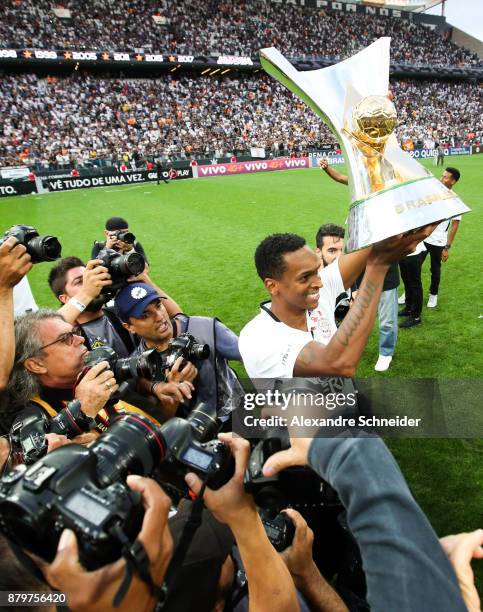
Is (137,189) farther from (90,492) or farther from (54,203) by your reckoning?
(90,492)

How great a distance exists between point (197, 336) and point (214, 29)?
140 feet

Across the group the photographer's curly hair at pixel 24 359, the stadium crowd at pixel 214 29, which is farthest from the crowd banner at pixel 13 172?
the photographer's curly hair at pixel 24 359

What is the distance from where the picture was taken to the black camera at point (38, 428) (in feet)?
5.74

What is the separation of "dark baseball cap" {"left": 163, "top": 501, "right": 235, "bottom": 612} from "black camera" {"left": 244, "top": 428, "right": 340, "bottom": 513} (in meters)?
0.26

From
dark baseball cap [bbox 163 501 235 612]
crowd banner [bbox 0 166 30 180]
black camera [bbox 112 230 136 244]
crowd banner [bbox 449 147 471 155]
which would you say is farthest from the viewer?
crowd banner [bbox 449 147 471 155]

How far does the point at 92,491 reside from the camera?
0.99 metres

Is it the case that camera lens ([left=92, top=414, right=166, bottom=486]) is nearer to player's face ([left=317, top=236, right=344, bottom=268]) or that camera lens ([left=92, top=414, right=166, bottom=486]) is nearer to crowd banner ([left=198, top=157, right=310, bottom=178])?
player's face ([left=317, top=236, right=344, bottom=268])

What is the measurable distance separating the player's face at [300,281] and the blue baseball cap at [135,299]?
101cm

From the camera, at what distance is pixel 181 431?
124cm

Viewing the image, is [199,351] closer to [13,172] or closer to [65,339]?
[65,339]

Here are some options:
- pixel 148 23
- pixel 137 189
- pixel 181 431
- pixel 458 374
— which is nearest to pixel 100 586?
pixel 181 431

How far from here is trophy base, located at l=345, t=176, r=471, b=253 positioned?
1.44 metres

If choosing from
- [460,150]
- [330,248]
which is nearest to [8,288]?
[330,248]

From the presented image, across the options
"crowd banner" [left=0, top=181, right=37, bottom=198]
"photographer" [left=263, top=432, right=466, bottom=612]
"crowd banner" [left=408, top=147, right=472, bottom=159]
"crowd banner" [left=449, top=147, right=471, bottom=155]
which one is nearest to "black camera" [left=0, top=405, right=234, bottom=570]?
"photographer" [left=263, top=432, right=466, bottom=612]
